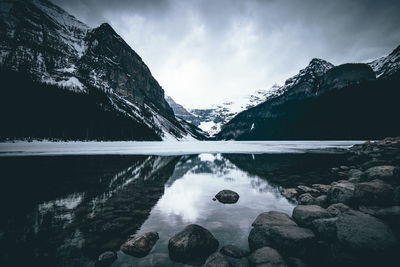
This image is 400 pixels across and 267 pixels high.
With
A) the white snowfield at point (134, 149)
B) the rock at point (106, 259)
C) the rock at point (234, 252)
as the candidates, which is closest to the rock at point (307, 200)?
the rock at point (234, 252)

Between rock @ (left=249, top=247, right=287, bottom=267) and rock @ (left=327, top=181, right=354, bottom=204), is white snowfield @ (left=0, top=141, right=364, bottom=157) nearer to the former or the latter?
rock @ (left=327, top=181, right=354, bottom=204)

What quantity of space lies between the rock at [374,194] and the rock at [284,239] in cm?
406

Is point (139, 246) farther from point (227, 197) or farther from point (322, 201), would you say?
point (322, 201)

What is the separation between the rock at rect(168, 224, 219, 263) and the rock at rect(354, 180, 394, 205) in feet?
23.9

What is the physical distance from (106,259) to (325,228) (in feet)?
25.4

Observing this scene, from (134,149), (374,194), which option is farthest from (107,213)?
(134,149)

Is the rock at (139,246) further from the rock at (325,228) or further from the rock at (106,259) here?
the rock at (325,228)

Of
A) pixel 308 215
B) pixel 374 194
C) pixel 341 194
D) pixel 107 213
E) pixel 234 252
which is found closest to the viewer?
pixel 234 252

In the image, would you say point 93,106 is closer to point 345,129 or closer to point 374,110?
point 345,129

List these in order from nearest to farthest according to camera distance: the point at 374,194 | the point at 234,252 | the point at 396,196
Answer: the point at 234,252 → the point at 396,196 → the point at 374,194

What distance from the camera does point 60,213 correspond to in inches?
394

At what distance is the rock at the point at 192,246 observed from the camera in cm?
634

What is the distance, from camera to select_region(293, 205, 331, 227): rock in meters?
7.84

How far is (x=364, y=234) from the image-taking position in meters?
5.34
